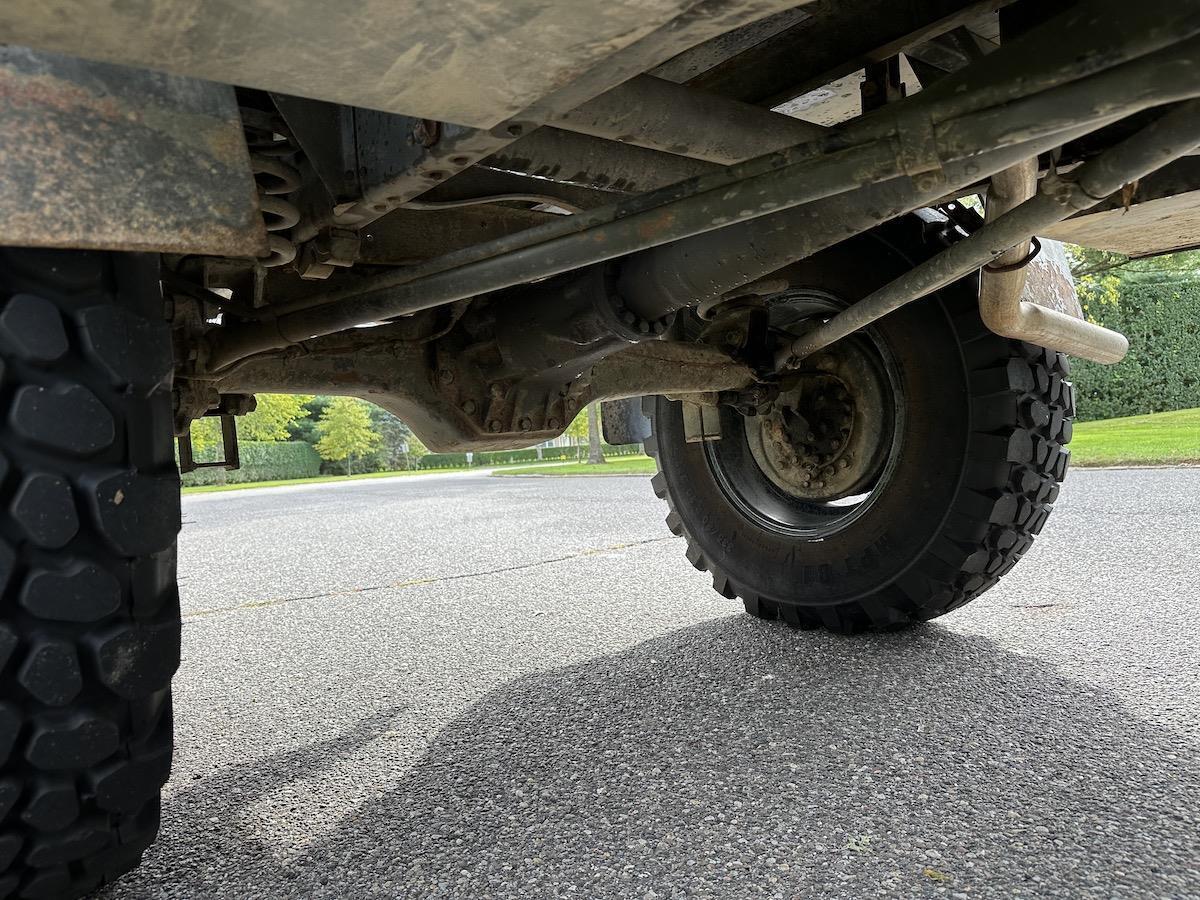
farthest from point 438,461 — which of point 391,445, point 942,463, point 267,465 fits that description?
point 942,463

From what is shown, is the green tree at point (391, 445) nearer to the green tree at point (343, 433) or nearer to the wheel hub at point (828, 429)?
the green tree at point (343, 433)

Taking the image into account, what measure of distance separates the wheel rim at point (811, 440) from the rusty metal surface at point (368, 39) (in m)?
1.93

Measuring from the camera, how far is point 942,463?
7.90 feet

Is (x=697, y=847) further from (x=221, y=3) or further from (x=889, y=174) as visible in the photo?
(x=221, y=3)

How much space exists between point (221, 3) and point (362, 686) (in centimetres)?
223

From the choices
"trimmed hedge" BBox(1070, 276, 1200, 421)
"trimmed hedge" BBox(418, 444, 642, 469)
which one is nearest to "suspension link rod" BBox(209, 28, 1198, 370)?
"trimmed hedge" BBox(1070, 276, 1200, 421)

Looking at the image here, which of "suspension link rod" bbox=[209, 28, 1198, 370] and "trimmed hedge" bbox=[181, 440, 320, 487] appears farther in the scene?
"trimmed hedge" bbox=[181, 440, 320, 487]

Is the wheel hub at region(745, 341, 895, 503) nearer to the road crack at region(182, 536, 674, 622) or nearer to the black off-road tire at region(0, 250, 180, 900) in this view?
the road crack at region(182, 536, 674, 622)

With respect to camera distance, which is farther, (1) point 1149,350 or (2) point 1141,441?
(1) point 1149,350

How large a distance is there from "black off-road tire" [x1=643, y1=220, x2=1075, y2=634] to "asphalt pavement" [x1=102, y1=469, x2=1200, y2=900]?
20 cm

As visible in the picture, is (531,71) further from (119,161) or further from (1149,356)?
(1149,356)

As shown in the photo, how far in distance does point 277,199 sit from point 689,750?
1.40 m

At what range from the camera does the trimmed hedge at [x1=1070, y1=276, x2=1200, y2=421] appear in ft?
51.1

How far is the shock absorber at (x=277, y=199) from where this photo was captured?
129cm
